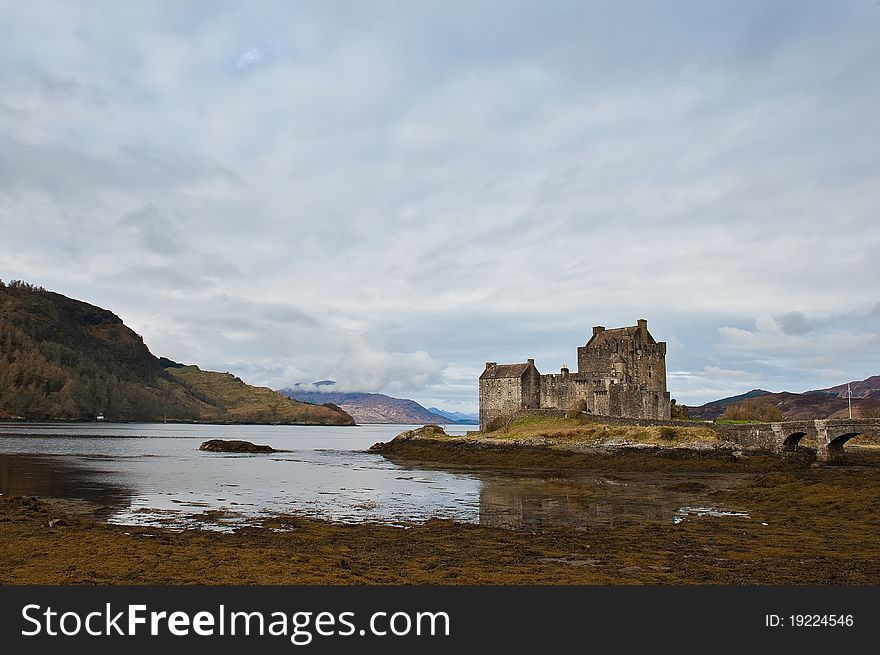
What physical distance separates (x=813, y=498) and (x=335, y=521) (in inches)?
771

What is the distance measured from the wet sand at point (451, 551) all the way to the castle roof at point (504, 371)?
50.1 metres

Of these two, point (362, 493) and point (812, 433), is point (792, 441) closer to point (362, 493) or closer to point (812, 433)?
point (812, 433)

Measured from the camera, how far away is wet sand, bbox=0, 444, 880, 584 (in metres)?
12.2

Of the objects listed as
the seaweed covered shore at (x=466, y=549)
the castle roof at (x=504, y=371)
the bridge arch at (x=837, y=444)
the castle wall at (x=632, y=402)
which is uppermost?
the castle roof at (x=504, y=371)

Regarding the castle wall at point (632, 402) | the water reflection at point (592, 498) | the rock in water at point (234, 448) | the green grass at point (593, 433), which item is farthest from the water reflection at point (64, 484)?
the castle wall at point (632, 402)

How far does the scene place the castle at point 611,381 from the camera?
65250 millimetres

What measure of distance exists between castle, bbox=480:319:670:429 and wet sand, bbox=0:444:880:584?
132ft

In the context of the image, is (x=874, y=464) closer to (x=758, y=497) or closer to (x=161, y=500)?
(x=758, y=497)

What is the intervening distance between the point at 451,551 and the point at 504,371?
61.7 m

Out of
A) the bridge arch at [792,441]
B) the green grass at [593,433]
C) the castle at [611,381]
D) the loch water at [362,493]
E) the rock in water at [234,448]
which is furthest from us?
the rock in water at [234,448]

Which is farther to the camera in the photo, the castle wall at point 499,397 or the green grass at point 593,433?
the castle wall at point 499,397

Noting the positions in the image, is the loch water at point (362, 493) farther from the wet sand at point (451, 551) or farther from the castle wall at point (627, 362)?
the castle wall at point (627, 362)

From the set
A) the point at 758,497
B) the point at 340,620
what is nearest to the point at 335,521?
the point at 340,620

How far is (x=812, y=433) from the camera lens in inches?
1820
